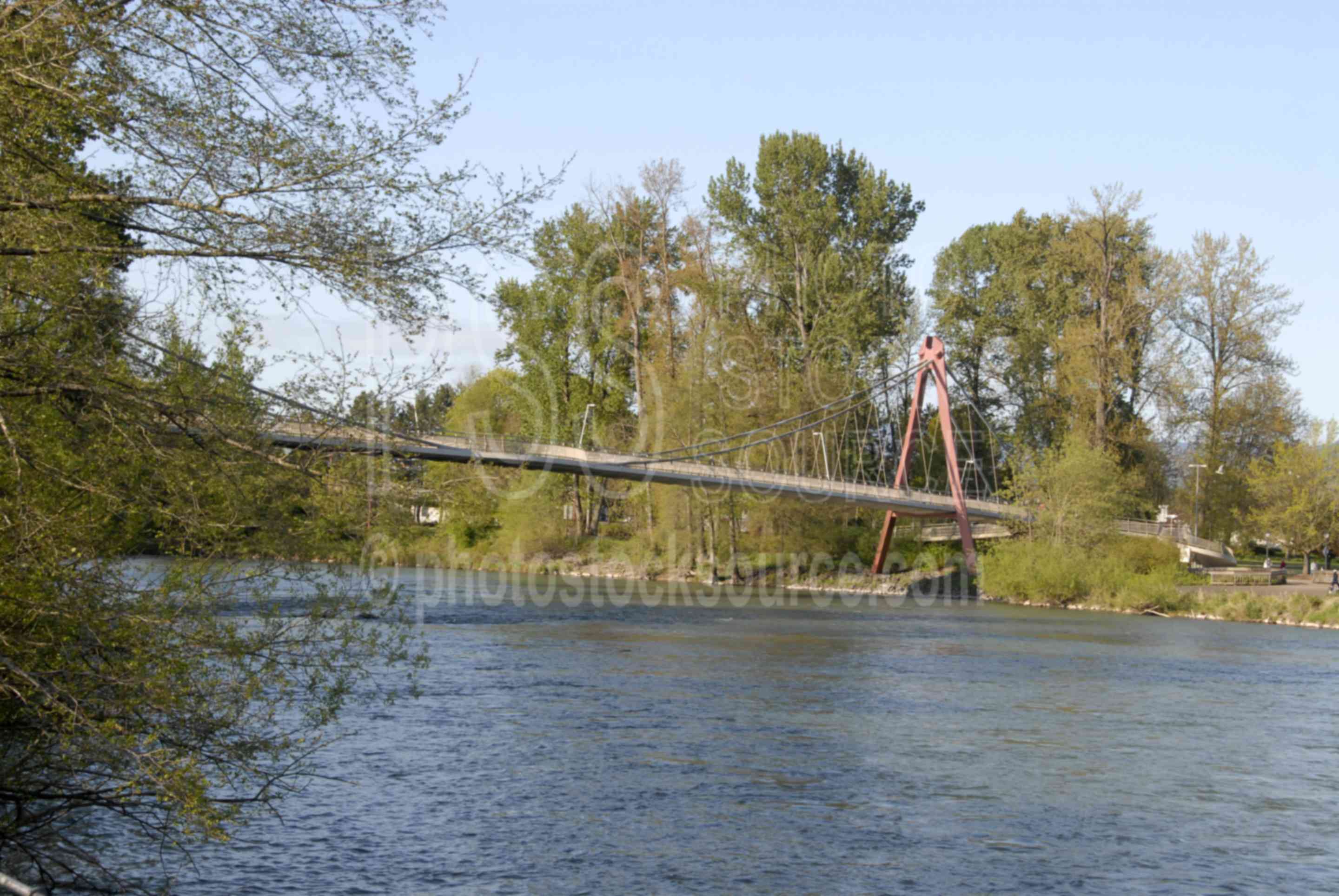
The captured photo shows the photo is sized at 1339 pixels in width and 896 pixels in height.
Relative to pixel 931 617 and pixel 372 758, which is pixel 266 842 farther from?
pixel 931 617

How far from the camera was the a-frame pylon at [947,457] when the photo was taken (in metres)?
38.5

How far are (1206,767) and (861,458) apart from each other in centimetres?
2989

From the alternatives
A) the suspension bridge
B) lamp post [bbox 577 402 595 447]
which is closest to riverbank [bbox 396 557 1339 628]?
the suspension bridge

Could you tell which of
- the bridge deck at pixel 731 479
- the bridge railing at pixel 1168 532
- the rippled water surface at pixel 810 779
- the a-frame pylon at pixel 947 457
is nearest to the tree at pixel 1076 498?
the bridge deck at pixel 731 479

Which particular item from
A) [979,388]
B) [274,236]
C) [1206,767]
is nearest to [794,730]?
[1206,767]

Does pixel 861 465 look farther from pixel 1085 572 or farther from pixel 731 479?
pixel 1085 572

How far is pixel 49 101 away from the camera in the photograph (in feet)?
20.2

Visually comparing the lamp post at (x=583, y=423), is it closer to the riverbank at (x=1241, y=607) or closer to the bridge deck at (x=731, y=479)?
the bridge deck at (x=731, y=479)

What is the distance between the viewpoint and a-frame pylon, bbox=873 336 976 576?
38500 mm

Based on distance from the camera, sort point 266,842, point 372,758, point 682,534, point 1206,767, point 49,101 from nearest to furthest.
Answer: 1. point 49,101
2. point 266,842
3. point 372,758
4. point 1206,767
5. point 682,534

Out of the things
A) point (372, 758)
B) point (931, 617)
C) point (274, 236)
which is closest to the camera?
point (274, 236)

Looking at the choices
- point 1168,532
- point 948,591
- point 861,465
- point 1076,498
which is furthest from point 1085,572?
point 861,465

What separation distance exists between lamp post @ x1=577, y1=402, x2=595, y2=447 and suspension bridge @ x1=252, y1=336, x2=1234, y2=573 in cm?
60

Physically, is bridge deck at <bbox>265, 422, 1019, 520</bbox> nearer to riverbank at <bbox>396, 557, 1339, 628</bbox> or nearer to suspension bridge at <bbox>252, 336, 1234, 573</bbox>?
suspension bridge at <bbox>252, 336, 1234, 573</bbox>
